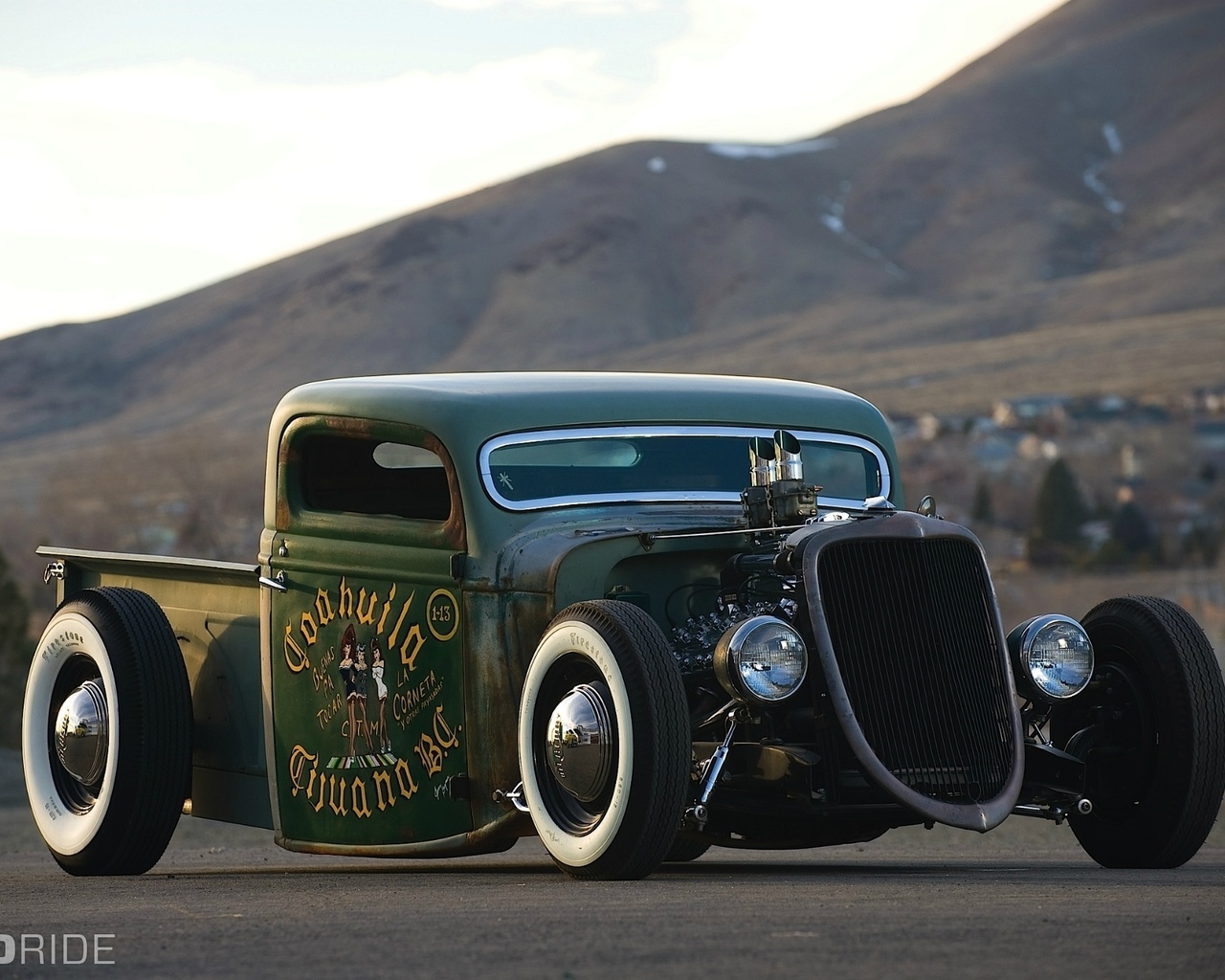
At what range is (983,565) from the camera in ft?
22.3

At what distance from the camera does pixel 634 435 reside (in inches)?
307

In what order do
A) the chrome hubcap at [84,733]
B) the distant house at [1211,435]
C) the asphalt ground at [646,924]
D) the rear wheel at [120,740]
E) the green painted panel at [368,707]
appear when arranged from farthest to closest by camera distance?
the distant house at [1211,435], the chrome hubcap at [84,733], the rear wheel at [120,740], the green painted panel at [368,707], the asphalt ground at [646,924]

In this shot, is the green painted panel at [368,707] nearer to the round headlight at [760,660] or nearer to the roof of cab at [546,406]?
the roof of cab at [546,406]

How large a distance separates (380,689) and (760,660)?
1.93 m

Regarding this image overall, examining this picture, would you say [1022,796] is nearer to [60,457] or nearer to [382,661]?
[382,661]

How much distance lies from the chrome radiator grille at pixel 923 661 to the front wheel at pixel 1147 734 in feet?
2.08

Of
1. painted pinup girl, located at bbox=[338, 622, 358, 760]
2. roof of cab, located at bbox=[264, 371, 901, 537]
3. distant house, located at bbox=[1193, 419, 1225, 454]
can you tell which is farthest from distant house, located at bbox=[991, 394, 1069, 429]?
painted pinup girl, located at bbox=[338, 622, 358, 760]

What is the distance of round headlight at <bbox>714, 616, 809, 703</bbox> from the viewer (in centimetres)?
Answer: 620

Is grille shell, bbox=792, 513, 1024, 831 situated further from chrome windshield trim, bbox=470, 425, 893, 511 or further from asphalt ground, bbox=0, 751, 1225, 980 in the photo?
chrome windshield trim, bbox=470, 425, 893, 511

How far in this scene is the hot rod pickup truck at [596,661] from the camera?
637 centimetres

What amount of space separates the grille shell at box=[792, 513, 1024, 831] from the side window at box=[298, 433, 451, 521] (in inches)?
88.3

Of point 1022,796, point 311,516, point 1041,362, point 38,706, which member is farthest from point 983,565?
point 1041,362

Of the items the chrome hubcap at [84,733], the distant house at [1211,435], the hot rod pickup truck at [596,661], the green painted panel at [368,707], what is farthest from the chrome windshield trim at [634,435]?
the distant house at [1211,435]

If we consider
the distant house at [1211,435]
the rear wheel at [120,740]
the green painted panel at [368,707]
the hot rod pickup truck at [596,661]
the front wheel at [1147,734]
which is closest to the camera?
the hot rod pickup truck at [596,661]
